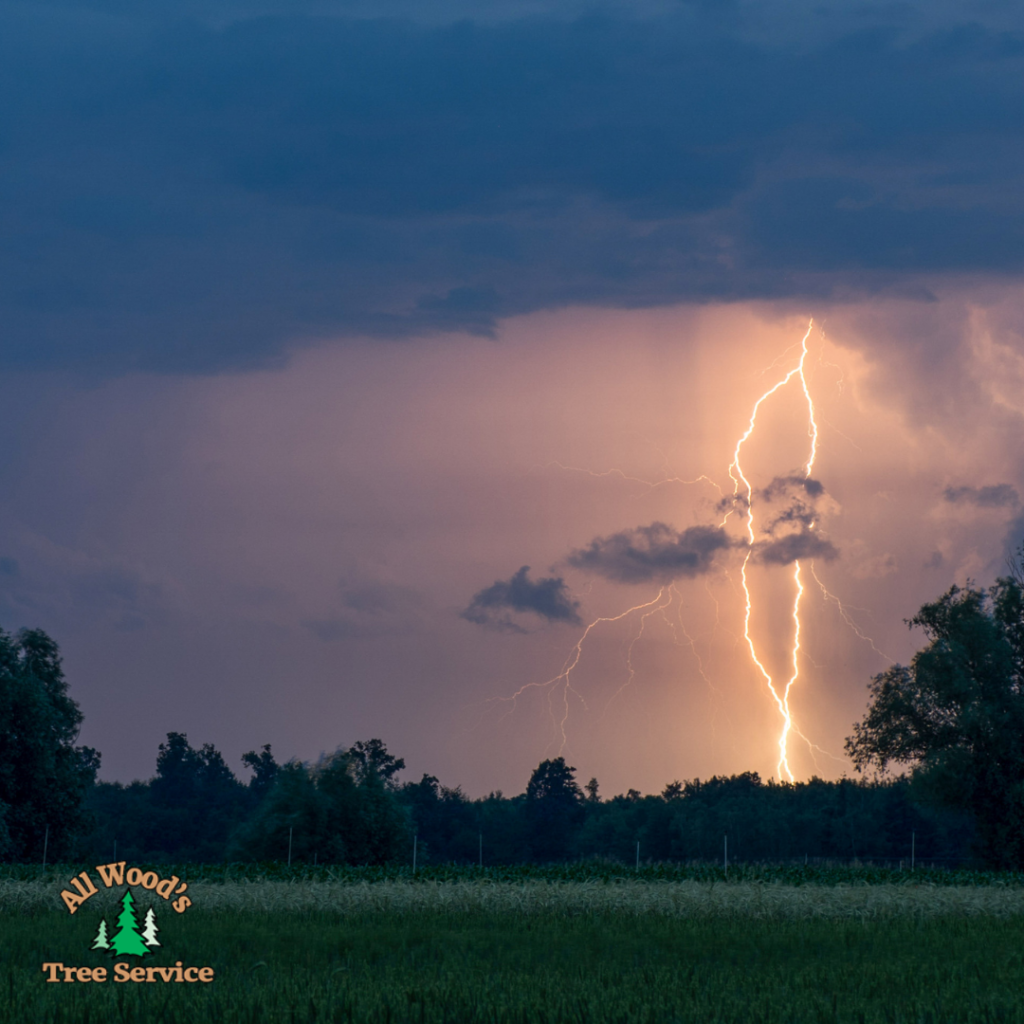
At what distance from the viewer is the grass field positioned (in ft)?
40.5

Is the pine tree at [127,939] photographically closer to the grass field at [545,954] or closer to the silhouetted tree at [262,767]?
the grass field at [545,954]

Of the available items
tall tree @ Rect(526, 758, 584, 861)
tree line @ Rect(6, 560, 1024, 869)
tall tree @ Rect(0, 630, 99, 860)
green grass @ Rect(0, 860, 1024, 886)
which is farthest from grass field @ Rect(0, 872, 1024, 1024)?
tall tree @ Rect(526, 758, 584, 861)

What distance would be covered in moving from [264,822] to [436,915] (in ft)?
119

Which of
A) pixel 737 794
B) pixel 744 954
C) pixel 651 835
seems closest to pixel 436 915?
pixel 744 954

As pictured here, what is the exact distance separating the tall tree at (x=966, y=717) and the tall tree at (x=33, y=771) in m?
33.0

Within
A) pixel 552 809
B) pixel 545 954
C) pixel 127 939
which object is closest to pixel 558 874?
pixel 545 954

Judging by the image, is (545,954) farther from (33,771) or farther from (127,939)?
(33,771)

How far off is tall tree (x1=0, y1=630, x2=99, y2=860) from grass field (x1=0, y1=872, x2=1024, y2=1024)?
855 inches

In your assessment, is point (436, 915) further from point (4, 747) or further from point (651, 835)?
point (651, 835)

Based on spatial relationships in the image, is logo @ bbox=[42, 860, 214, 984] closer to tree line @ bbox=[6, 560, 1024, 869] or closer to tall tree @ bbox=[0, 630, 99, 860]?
tree line @ bbox=[6, 560, 1024, 869]

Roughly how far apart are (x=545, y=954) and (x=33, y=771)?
36.9m

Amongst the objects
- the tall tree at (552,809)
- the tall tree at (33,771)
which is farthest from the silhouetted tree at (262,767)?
the tall tree at (33,771)

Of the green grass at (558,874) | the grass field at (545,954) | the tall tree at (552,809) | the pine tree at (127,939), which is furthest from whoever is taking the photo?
the tall tree at (552,809)

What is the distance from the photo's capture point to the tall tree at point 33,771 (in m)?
49.6
